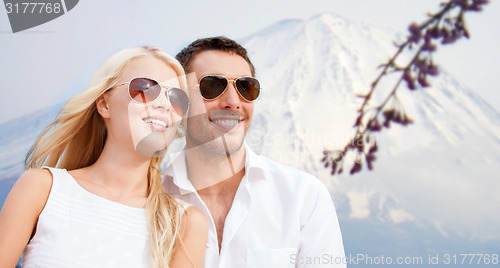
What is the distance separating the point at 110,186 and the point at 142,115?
309 mm

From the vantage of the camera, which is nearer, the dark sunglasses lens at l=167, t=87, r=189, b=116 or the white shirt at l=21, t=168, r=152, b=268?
the white shirt at l=21, t=168, r=152, b=268

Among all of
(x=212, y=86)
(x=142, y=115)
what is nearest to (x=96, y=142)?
(x=142, y=115)

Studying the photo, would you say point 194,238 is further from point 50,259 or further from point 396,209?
point 396,209

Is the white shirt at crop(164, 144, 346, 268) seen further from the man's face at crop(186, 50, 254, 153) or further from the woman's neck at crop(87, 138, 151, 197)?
the woman's neck at crop(87, 138, 151, 197)

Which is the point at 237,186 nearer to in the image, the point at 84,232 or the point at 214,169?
the point at 214,169

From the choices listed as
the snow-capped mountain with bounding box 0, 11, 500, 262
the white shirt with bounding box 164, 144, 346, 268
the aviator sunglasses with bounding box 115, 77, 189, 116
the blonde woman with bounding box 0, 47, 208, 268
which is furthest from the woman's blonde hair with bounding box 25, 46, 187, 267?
the snow-capped mountain with bounding box 0, 11, 500, 262

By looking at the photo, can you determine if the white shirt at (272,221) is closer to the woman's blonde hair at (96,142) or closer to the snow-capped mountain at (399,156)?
the woman's blonde hair at (96,142)

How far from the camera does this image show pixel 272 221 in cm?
192

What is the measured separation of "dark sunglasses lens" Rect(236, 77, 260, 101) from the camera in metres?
2.02

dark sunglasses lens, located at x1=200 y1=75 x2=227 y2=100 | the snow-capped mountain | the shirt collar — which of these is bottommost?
the snow-capped mountain

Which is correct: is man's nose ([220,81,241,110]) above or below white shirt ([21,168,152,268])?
above

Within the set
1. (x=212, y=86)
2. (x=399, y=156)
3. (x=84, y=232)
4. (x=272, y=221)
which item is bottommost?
(x=399, y=156)

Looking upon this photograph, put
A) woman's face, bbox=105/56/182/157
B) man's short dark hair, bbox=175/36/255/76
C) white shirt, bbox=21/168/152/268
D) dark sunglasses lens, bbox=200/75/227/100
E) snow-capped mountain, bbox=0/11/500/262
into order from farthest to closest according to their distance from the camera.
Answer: snow-capped mountain, bbox=0/11/500/262, man's short dark hair, bbox=175/36/255/76, dark sunglasses lens, bbox=200/75/227/100, woman's face, bbox=105/56/182/157, white shirt, bbox=21/168/152/268

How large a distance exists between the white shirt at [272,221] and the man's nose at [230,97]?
258 mm
